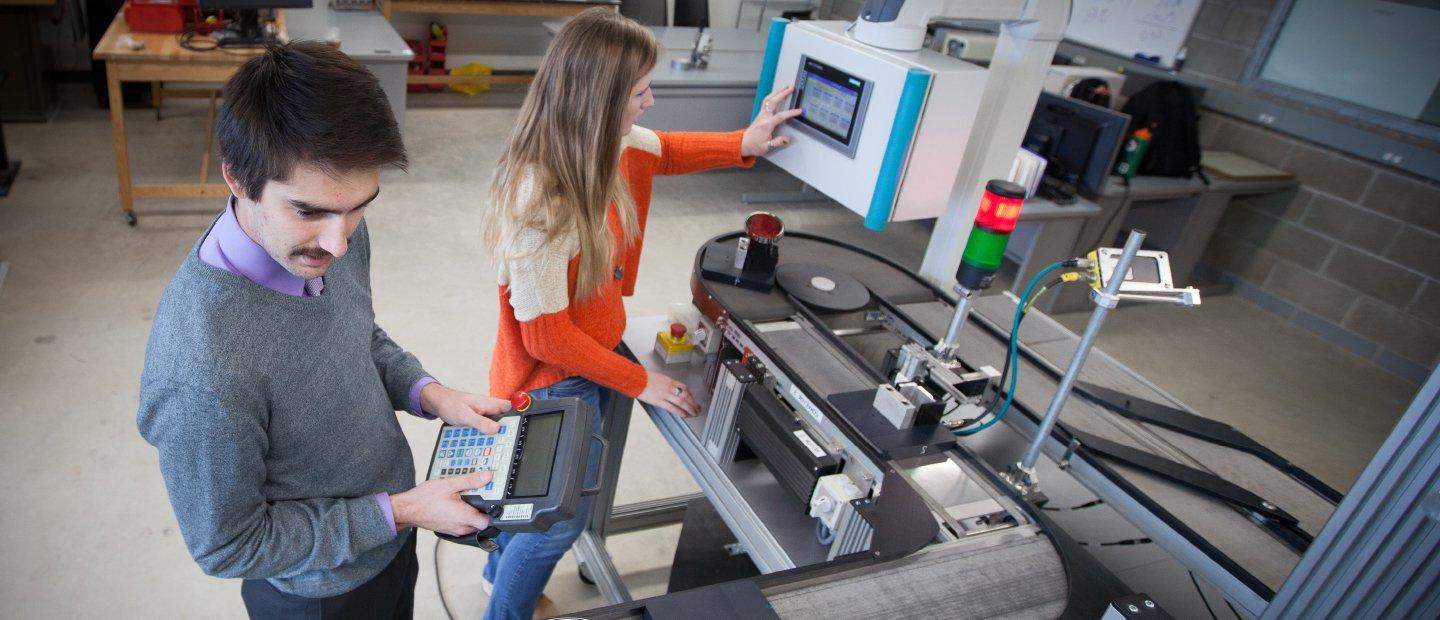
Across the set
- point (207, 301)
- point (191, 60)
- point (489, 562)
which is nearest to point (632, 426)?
point (489, 562)

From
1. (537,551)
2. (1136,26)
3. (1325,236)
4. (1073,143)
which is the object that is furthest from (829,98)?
(1136,26)

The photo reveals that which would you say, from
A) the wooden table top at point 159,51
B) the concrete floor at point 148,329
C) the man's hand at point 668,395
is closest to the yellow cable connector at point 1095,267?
the man's hand at point 668,395

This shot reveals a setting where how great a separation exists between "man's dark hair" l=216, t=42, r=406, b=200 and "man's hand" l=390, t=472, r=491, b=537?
42cm

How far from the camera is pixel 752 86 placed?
441 centimetres

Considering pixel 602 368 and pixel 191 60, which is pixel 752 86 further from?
pixel 602 368

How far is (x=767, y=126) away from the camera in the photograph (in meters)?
1.89

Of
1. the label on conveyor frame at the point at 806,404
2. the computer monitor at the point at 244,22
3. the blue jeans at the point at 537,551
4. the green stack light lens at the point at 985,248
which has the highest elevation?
the green stack light lens at the point at 985,248

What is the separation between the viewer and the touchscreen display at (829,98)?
5.66 feet

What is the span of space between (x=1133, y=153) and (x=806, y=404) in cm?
314

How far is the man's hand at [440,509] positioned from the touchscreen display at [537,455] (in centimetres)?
6

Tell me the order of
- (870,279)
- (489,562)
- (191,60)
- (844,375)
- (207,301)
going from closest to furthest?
(207,301)
(844,375)
(870,279)
(489,562)
(191,60)

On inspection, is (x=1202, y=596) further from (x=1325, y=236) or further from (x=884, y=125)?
(x=1325, y=236)

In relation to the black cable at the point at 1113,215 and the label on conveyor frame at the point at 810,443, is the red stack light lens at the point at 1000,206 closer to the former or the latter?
the label on conveyor frame at the point at 810,443

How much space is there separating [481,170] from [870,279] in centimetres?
310
